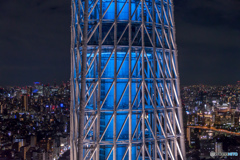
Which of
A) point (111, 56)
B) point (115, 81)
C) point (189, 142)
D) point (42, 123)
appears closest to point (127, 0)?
point (111, 56)

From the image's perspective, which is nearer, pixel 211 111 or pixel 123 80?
pixel 123 80

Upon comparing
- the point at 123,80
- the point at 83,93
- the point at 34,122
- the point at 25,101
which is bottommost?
the point at 34,122

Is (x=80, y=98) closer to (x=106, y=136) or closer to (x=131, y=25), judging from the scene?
(x=106, y=136)

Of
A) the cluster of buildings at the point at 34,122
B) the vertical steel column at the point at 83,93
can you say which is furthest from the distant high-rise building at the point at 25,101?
the vertical steel column at the point at 83,93

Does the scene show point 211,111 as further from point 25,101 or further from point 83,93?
point 83,93

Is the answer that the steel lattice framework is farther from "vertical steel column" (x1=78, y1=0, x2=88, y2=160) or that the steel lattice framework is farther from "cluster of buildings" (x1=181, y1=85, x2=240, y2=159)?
"cluster of buildings" (x1=181, y1=85, x2=240, y2=159)

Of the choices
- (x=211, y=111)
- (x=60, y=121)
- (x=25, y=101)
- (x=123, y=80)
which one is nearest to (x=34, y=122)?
(x=60, y=121)

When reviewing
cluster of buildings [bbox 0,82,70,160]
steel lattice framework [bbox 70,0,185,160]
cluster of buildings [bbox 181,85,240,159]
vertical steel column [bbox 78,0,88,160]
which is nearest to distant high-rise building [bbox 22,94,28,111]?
cluster of buildings [bbox 0,82,70,160]
